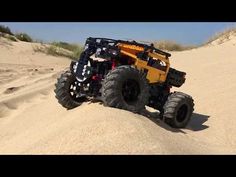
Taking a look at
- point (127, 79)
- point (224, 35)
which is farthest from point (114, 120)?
point (224, 35)

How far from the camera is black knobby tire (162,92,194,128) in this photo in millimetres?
7008

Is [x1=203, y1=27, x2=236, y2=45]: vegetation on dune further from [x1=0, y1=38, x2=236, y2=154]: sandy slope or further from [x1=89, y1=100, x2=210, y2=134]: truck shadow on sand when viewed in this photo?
[x1=89, y1=100, x2=210, y2=134]: truck shadow on sand

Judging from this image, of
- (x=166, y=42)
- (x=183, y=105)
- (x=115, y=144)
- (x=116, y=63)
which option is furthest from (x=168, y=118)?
(x=166, y=42)

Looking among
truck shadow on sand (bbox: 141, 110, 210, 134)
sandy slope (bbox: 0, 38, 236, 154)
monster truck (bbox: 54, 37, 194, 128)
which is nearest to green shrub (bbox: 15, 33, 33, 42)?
sandy slope (bbox: 0, 38, 236, 154)

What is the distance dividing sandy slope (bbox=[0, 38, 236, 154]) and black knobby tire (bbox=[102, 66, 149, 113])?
0.24 metres

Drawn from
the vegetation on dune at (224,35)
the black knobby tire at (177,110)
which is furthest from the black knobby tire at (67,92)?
the vegetation on dune at (224,35)

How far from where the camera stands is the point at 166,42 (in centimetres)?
2453

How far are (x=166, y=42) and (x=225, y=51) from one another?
32.4ft

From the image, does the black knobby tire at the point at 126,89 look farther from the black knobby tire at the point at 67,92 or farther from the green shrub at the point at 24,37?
the green shrub at the point at 24,37

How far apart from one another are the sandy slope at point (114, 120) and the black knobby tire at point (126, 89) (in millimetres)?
237

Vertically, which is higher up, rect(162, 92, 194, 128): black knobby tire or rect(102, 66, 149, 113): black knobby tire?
rect(102, 66, 149, 113): black knobby tire

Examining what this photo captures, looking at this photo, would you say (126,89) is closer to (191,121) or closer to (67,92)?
(67,92)

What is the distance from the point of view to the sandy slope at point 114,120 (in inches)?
179
